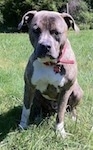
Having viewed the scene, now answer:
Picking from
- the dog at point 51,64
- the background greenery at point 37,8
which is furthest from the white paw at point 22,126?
the background greenery at point 37,8

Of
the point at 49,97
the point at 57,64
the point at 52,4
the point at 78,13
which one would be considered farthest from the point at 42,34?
the point at 78,13

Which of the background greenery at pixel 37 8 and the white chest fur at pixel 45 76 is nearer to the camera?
the white chest fur at pixel 45 76

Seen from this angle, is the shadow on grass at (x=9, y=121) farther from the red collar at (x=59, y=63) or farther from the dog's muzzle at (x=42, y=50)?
the dog's muzzle at (x=42, y=50)

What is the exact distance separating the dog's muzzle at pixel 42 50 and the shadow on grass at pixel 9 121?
3.11 ft

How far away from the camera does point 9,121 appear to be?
175 inches

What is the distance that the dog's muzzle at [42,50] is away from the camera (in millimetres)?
3648

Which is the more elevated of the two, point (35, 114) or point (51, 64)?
point (51, 64)

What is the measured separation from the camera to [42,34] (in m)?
3.71

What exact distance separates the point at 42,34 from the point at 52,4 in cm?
1658

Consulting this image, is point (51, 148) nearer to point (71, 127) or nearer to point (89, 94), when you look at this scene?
point (71, 127)

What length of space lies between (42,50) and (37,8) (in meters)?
16.5

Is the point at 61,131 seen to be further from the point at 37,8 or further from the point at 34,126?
the point at 37,8

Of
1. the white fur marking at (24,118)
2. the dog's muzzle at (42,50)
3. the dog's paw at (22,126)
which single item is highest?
the dog's muzzle at (42,50)

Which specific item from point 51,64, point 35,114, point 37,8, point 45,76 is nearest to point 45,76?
point 45,76
